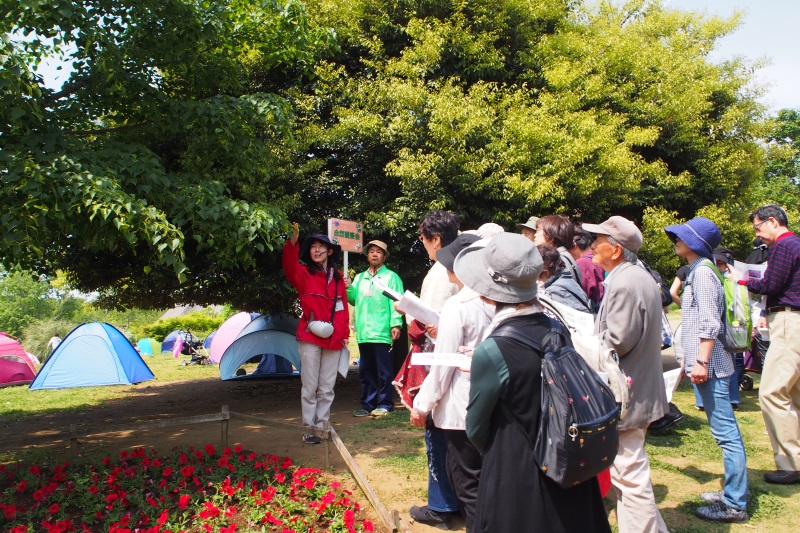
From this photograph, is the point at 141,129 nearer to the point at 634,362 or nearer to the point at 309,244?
the point at 309,244

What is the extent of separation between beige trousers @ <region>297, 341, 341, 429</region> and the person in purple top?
12.2 ft

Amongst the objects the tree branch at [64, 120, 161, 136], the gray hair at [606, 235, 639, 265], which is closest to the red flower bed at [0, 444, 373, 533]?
the gray hair at [606, 235, 639, 265]

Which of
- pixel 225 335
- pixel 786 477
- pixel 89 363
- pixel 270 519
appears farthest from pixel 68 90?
pixel 225 335

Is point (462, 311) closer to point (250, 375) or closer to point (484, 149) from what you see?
point (484, 149)

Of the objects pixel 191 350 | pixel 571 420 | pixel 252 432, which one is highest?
pixel 571 420

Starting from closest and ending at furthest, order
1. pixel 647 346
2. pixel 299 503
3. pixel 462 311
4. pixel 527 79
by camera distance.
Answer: pixel 462 311, pixel 647 346, pixel 299 503, pixel 527 79

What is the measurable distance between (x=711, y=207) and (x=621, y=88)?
252 centimetres

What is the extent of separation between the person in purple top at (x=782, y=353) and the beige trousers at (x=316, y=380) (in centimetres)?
372

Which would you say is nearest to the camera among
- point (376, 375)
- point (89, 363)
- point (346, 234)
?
point (346, 234)

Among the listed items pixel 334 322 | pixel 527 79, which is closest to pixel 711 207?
pixel 527 79

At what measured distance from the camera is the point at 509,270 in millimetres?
2170

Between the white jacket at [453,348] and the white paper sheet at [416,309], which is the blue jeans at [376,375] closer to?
the white paper sheet at [416,309]

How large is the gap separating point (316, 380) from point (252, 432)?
117 cm

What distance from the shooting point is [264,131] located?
25.2ft
